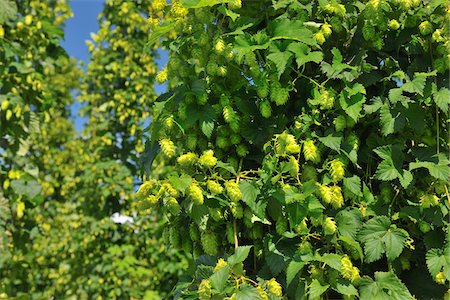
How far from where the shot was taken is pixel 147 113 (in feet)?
16.2

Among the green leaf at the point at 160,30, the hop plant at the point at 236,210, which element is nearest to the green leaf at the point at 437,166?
the hop plant at the point at 236,210

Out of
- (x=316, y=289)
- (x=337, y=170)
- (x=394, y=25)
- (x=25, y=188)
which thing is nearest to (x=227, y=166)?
(x=337, y=170)

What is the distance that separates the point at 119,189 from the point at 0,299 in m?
1.79

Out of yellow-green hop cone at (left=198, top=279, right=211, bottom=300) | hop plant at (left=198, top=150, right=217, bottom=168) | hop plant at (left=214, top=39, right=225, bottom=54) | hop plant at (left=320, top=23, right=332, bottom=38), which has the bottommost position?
yellow-green hop cone at (left=198, top=279, right=211, bottom=300)

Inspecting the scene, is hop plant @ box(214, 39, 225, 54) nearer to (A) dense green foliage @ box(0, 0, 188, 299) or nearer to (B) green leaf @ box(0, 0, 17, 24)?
(B) green leaf @ box(0, 0, 17, 24)

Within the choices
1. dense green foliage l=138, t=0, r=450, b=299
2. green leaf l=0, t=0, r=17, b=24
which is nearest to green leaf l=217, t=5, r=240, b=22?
dense green foliage l=138, t=0, r=450, b=299

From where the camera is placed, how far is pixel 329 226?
135cm

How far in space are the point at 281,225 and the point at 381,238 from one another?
282 millimetres

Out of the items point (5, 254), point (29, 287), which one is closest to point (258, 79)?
point (5, 254)

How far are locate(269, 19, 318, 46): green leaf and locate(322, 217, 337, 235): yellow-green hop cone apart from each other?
475 millimetres

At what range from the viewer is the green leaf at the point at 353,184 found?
1421 mm

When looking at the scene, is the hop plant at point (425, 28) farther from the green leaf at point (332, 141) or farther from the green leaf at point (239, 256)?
the green leaf at point (239, 256)

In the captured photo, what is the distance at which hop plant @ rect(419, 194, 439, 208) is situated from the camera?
55.5 inches

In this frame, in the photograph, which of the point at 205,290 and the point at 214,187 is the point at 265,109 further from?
→ the point at 205,290
